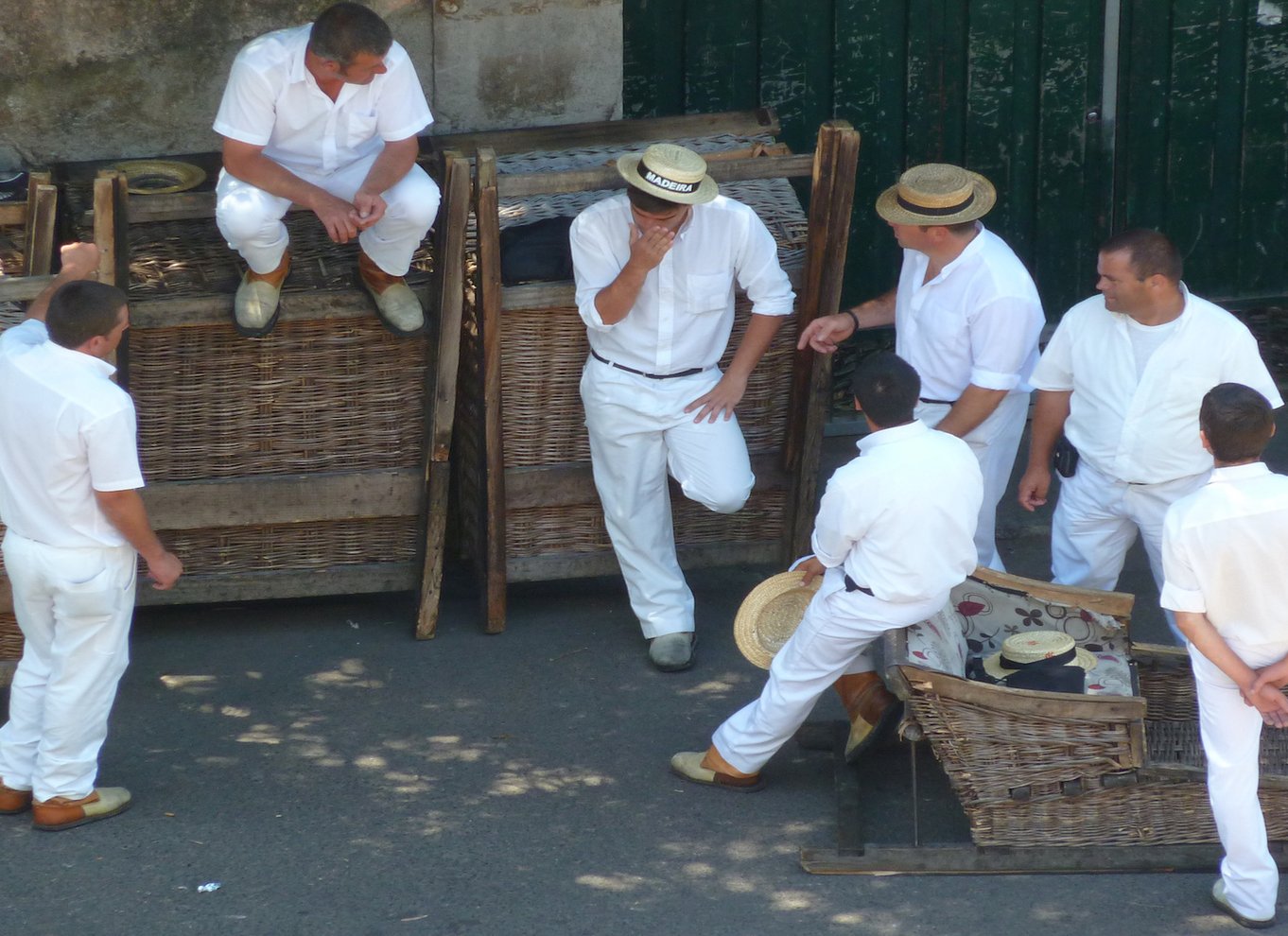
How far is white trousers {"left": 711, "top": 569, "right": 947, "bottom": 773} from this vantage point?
16.1 feet

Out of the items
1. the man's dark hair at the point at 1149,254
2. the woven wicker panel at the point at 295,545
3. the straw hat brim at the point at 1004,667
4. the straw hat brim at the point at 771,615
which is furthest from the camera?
the woven wicker panel at the point at 295,545

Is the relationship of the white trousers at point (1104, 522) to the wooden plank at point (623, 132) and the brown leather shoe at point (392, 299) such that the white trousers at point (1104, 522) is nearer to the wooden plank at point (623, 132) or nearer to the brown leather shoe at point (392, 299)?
the wooden plank at point (623, 132)

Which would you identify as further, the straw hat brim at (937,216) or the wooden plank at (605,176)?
the wooden plank at (605,176)

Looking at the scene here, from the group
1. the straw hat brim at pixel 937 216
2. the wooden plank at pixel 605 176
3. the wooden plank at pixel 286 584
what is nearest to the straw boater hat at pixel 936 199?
the straw hat brim at pixel 937 216

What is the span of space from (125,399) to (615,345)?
1.90 metres

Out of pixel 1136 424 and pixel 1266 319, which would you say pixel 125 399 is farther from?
pixel 1266 319

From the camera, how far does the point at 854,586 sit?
4953mm

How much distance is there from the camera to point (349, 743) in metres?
5.76

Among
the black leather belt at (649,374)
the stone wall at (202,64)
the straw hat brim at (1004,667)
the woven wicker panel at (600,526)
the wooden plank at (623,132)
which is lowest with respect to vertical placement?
the straw hat brim at (1004,667)

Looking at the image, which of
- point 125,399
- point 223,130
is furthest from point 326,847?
point 223,130

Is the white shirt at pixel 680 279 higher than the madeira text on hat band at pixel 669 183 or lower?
lower

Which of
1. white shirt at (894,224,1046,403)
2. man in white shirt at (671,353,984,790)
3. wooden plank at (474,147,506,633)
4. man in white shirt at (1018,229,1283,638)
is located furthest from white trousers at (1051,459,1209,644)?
wooden plank at (474,147,506,633)

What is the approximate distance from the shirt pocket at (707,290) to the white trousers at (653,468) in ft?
0.90

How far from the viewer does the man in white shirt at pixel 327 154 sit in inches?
224
